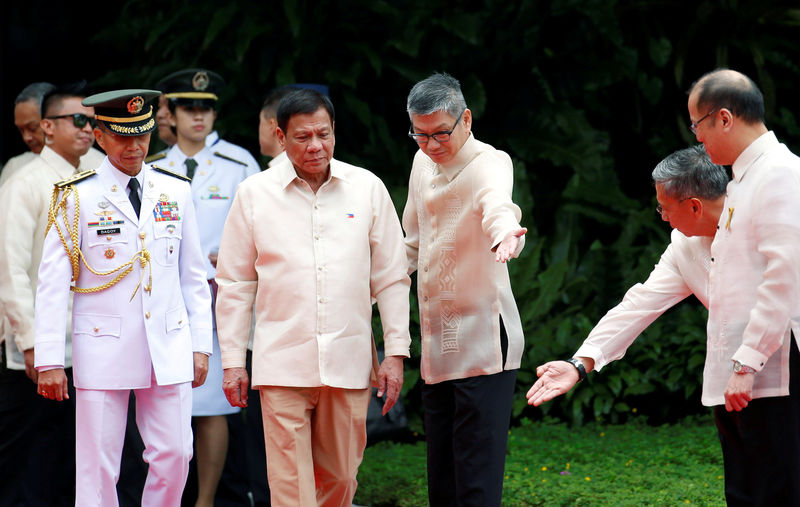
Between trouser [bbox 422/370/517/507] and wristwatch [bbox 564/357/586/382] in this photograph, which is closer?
wristwatch [bbox 564/357/586/382]

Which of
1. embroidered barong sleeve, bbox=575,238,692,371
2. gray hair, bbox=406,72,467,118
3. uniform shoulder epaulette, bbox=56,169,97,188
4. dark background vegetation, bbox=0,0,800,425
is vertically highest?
dark background vegetation, bbox=0,0,800,425

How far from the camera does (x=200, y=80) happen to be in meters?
5.86

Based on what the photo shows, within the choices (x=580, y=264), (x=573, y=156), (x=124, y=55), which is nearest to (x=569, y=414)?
(x=580, y=264)

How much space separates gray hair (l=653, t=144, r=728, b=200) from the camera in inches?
156

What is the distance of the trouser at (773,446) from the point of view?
11.6 ft

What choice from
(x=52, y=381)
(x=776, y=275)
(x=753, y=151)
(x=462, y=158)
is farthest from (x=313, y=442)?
(x=753, y=151)

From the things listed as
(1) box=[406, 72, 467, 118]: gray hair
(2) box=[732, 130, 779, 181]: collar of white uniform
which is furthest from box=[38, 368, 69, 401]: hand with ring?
(2) box=[732, 130, 779, 181]: collar of white uniform

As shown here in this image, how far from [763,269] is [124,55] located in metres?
7.29

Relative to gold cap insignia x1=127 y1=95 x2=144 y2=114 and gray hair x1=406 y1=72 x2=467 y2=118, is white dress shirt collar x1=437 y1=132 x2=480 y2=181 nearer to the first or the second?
gray hair x1=406 y1=72 x2=467 y2=118

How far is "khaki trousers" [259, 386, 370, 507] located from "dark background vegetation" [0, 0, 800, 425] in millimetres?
3994

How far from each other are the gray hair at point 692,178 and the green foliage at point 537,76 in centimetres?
400

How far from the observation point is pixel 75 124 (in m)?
5.42

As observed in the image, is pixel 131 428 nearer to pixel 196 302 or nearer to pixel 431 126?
pixel 196 302

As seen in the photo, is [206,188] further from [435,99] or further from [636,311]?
[636,311]
